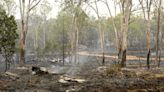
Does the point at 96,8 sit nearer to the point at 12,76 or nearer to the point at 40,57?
the point at 40,57

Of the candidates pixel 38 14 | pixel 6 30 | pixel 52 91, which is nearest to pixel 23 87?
pixel 52 91

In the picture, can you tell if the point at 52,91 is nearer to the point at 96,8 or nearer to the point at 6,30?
the point at 6,30

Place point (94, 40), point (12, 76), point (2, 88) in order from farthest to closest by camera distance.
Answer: point (94, 40) → point (12, 76) → point (2, 88)

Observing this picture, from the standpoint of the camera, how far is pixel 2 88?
16.6m

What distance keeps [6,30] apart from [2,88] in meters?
10.6

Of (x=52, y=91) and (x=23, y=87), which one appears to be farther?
(x=23, y=87)

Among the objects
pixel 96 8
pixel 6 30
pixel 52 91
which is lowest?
pixel 52 91

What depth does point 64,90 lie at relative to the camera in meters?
15.7

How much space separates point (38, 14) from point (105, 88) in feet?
257

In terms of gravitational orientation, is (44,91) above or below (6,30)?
below

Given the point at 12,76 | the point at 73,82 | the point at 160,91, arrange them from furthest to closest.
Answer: the point at 12,76, the point at 73,82, the point at 160,91

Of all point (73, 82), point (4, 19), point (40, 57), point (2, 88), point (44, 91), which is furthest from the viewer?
point (40, 57)

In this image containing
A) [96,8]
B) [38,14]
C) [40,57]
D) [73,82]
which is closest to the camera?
[73,82]

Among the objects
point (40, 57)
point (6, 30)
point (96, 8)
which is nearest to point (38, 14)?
point (40, 57)
